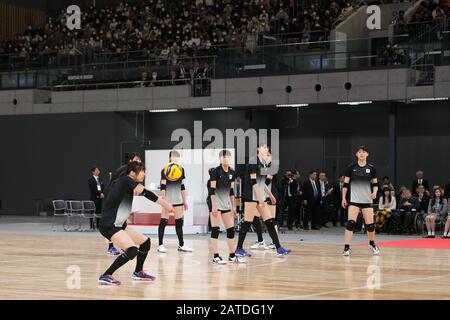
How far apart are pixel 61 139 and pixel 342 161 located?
485 inches

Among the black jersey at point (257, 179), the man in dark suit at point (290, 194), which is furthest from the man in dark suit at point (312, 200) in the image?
the black jersey at point (257, 179)

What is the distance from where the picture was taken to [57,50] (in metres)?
37.4

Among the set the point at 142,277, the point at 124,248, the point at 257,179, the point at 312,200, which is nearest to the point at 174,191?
the point at 257,179

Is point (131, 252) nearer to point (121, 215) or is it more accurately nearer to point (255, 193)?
point (121, 215)

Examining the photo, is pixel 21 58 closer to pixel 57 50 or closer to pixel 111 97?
pixel 57 50

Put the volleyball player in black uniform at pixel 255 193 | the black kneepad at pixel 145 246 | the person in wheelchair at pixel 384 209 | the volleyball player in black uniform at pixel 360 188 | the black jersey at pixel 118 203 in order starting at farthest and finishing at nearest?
the person in wheelchair at pixel 384 209
the volleyball player in black uniform at pixel 360 188
the volleyball player in black uniform at pixel 255 193
the black kneepad at pixel 145 246
the black jersey at pixel 118 203

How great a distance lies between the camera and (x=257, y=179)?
54.9 ft

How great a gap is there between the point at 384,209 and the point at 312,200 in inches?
101

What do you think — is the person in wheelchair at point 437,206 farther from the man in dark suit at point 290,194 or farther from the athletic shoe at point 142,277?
the athletic shoe at point 142,277

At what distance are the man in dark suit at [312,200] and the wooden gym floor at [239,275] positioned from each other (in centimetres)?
744

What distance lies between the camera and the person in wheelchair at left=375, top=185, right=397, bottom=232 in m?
25.8

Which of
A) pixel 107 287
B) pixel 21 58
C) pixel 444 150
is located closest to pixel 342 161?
pixel 444 150

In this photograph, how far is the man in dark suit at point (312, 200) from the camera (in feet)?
91.1
